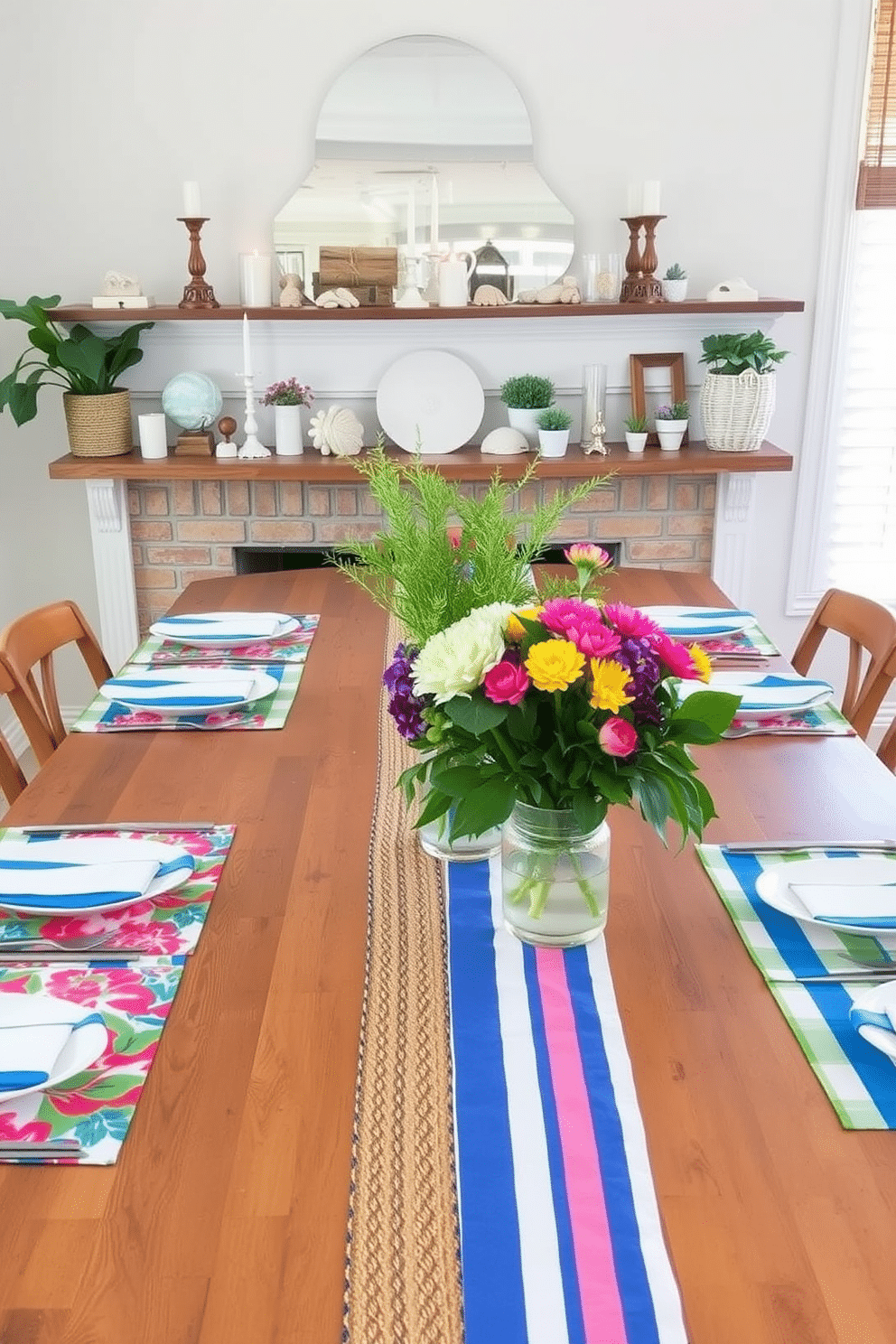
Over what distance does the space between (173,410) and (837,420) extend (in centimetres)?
191

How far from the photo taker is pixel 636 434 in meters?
3.40

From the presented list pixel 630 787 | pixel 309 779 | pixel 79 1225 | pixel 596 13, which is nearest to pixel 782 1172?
pixel 630 787

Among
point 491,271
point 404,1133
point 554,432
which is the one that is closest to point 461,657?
point 404,1133

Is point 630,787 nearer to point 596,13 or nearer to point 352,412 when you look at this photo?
point 352,412

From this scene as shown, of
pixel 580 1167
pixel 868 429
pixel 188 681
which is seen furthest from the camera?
pixel 868 429

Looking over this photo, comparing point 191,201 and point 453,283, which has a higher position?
point 191,201

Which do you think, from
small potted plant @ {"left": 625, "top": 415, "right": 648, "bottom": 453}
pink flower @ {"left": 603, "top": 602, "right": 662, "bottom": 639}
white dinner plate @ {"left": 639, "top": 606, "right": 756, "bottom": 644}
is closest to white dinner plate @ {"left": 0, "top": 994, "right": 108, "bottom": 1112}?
pink flower @ {"left": 603, "top": 602, "right": 662, "bottom": 639}

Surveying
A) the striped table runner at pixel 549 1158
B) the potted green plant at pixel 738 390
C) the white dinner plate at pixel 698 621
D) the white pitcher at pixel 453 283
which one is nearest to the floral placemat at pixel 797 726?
the white dinner plate at pixel 698 621

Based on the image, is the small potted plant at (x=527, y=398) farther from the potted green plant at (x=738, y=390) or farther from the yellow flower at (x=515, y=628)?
the yellow flower at (x=515, y=628)

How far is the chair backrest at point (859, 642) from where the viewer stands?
2.17m

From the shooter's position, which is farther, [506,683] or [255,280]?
[255,280]

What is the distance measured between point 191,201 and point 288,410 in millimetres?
576

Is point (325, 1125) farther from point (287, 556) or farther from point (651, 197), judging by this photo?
point (287, 556)

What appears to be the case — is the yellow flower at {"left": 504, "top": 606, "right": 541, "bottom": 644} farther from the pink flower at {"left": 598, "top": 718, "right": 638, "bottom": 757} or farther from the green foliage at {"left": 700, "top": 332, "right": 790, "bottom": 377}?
the green foliage at {"left": 700, "top": 332, "right": 790, "bottom": 377}
